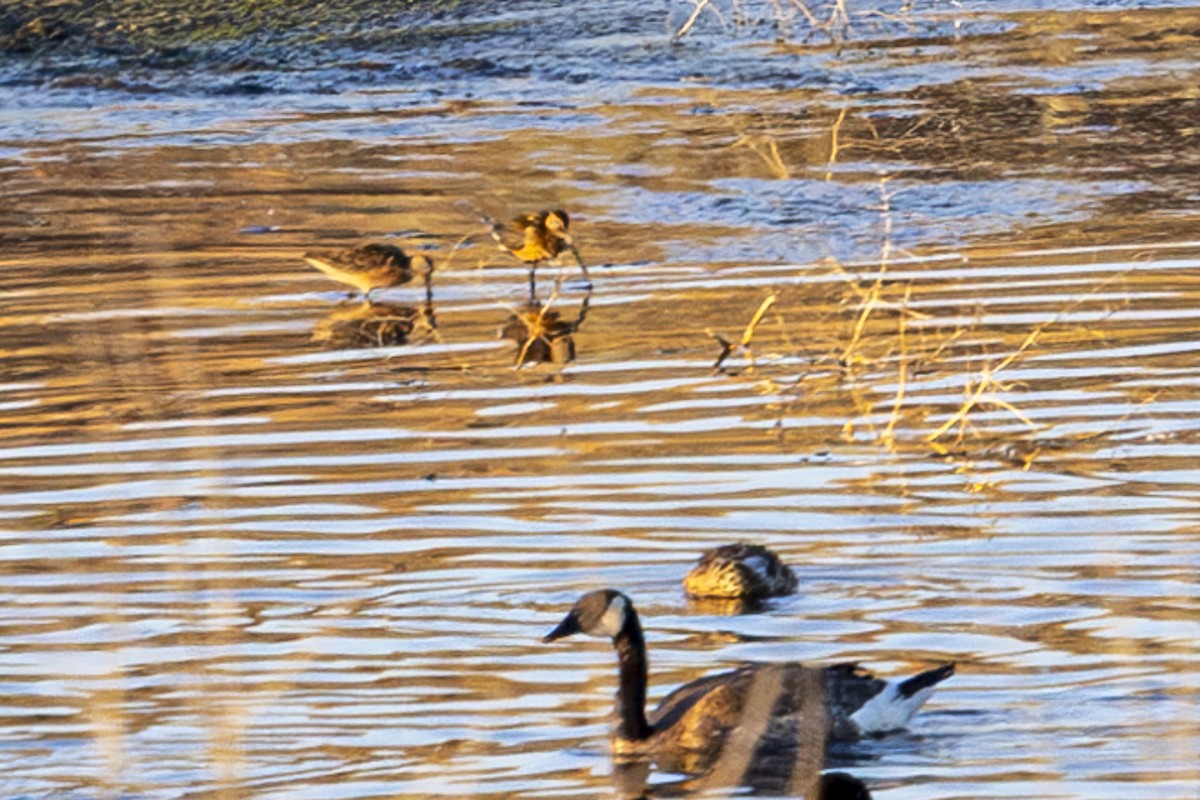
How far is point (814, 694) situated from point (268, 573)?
2136 millimetres

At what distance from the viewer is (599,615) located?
7.70 m

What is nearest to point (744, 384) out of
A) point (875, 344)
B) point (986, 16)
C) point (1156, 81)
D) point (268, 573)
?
point (875, 344)

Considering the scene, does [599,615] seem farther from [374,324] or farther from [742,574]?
[374,324]

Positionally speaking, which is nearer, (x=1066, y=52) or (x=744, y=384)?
(x=744, y=384)

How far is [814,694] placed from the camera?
743cm

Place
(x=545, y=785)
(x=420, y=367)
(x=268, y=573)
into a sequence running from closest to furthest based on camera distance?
(x=545, y=785) → (x=268, y=573) → (x=420, y=367)

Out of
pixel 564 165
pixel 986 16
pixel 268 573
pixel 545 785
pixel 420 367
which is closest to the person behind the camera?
pixel 545 785

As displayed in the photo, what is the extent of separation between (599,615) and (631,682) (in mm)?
205

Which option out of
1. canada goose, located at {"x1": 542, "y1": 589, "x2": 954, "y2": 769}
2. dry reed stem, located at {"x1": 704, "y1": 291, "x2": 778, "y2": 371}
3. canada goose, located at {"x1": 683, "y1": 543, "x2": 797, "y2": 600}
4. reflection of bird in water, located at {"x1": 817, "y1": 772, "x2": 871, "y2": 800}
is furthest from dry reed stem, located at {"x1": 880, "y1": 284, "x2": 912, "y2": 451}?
reflection of bird in water, located at {"x1": 817, "y1": 772, "x2": 871, "y2": 800}

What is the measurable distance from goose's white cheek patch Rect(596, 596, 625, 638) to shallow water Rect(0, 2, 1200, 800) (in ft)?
0.86

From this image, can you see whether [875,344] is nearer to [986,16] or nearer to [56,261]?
[56,261]

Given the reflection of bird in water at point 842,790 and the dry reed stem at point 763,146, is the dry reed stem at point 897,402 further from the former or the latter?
the reflection of bird in water at point 842,790

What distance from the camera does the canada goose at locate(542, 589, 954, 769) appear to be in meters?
7.39

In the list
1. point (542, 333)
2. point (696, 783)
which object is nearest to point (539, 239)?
point (542, 333)
